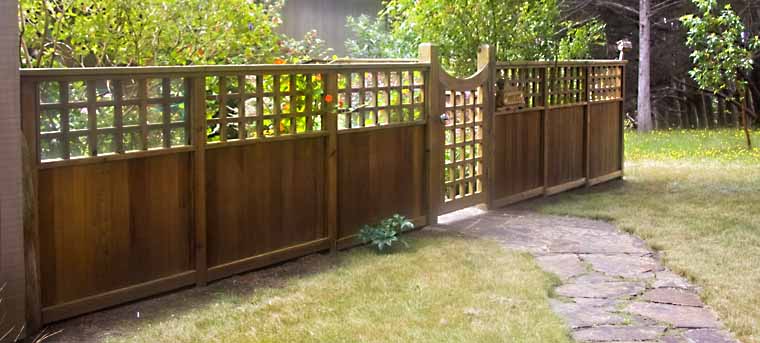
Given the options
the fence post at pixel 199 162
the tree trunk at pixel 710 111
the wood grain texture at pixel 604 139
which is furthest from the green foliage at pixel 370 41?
the tree trunk at pixel 710 111

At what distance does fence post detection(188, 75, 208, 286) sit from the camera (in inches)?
208

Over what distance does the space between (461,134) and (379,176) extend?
1455 millimetres

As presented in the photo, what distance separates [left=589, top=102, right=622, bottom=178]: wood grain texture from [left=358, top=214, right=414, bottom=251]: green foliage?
4020 millimetres

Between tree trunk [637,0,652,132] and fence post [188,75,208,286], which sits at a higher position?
tree trunk [637,0,652,132]

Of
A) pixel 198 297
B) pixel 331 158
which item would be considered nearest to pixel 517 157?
pixel 331 158

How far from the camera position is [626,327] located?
15.4 ft

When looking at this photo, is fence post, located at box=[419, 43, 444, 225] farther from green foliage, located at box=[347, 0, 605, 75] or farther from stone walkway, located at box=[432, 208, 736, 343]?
green foliage, located at box=[347, 0, 605, 75]

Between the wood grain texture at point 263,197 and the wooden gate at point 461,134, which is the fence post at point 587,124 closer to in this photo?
the wooden gate at point 461,134

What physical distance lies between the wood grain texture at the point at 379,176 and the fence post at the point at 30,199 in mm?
2441

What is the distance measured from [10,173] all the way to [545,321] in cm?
263

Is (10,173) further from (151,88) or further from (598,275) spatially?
(598,275)

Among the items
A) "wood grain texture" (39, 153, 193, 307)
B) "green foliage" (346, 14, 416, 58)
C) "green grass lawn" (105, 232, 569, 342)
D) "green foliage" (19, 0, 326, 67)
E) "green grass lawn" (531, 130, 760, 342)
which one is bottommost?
"green grass lawn" (105, 232, 569, 342)

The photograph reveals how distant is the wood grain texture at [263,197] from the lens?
5.53 meters

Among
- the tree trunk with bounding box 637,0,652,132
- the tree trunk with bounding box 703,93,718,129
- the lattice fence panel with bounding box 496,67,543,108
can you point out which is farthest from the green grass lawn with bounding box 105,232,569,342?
the tree trunk with bounding box 703,93,718,129
